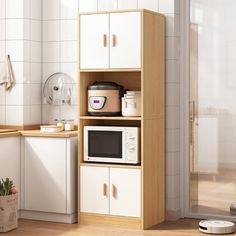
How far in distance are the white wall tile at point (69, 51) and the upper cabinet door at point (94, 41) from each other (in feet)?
1.67

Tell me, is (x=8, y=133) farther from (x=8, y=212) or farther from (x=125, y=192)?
(x=125, y=192)

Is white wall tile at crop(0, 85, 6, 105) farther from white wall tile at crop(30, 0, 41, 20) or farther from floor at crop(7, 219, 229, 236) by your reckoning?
floor at crop(7, 219, 229, 236)

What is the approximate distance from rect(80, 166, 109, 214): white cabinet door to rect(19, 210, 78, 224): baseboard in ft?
0.43

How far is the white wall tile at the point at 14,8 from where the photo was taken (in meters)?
5.63

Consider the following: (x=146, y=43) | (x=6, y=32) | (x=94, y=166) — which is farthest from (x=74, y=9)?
(x=94, y=166)

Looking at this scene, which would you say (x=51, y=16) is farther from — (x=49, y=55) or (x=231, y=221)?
(x=231, y=221)

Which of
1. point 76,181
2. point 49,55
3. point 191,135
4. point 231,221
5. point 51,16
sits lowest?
point 231,221

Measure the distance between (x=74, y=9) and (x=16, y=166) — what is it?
60.6 inches

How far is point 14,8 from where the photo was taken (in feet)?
18.6

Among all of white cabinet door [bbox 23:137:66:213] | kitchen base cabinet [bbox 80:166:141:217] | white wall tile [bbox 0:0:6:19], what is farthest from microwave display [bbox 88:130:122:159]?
white wall tile [bbox 0:0:6:19]

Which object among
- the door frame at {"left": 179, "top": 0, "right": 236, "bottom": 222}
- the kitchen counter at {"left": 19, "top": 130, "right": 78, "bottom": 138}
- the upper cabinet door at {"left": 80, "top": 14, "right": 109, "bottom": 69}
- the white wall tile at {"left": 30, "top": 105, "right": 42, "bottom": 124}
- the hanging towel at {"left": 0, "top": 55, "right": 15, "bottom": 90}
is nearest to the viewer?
the upper cabinet door at {"left": 80, "top": 14, "right": 109, "bottom": 69}

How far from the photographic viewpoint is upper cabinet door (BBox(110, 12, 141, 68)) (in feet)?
16.4

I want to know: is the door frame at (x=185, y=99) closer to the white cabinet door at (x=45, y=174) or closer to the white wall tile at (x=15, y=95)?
the white cabinet door at (x=45, y=174)

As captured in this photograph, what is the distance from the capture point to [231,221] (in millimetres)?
5328
